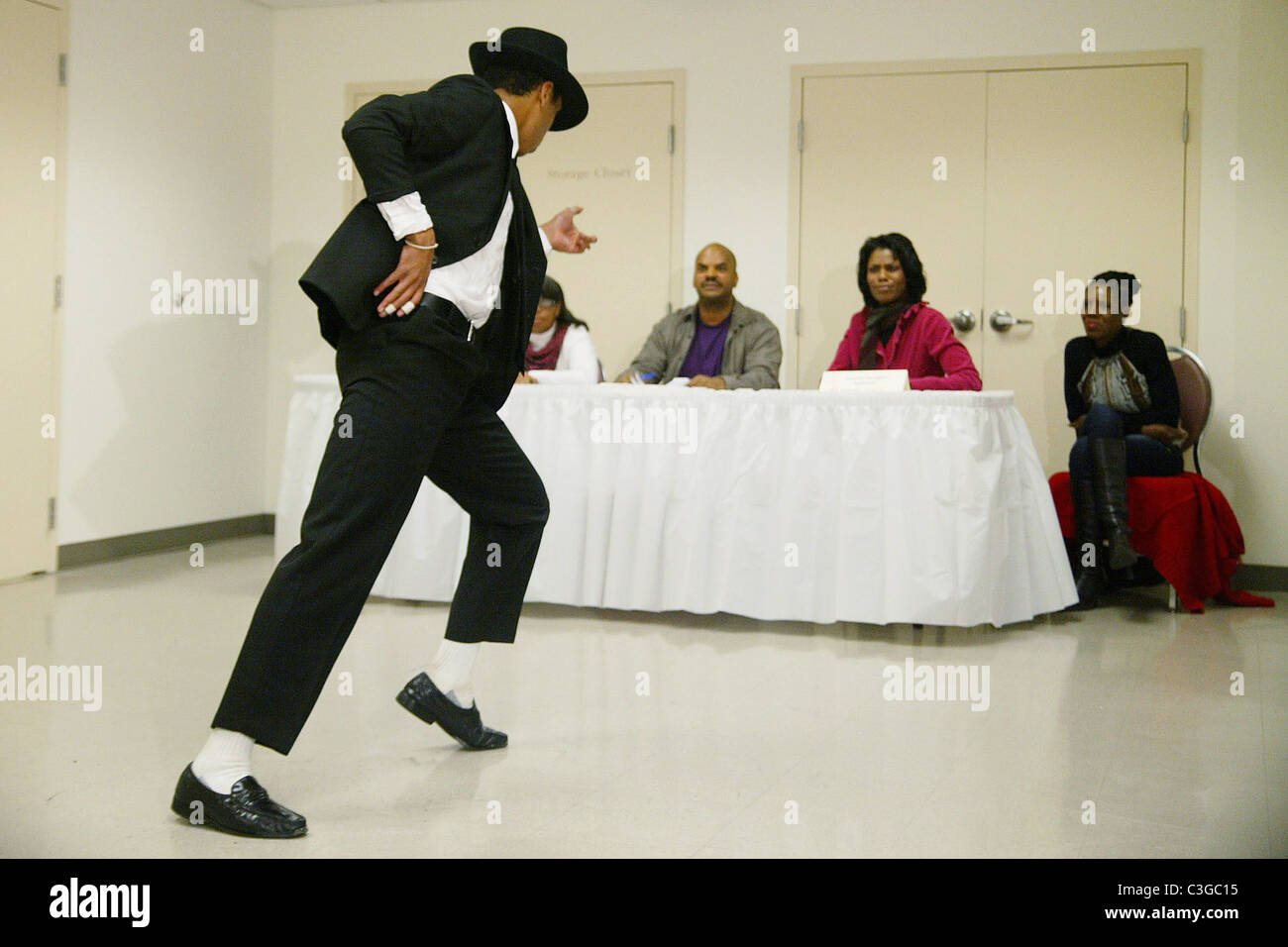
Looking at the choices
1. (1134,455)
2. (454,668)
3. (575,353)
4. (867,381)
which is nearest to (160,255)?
(575,353)

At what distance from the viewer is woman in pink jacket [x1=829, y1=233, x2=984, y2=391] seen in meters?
4.42

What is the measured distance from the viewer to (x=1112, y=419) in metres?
4.47

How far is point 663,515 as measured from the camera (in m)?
3.98

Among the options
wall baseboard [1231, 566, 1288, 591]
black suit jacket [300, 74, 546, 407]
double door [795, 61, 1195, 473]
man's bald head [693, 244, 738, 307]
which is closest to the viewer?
black suit jacket [300, 74, 546, 407]

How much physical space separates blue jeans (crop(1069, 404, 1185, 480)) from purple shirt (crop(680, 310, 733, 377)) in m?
1.39

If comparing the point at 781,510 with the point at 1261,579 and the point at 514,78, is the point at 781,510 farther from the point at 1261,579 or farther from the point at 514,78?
the point at 1261,579

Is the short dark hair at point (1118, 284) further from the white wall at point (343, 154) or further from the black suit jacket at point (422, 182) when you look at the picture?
the black suit jacket at point (422, 182)

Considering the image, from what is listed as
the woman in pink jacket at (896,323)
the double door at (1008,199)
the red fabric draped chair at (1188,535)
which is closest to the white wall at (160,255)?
the double door at (1008,199)

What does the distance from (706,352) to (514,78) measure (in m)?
2.79

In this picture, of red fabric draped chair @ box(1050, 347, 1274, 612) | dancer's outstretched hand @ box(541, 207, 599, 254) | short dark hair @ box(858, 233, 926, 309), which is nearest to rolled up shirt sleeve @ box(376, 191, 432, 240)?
dancer's outstretched hand @ box(541, 207, 599, 254)

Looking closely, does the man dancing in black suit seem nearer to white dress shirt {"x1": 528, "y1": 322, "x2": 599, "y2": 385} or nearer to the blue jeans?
white dress shirt {"x1": 528, "y1": 322, "x2": 599, "y2": 385}

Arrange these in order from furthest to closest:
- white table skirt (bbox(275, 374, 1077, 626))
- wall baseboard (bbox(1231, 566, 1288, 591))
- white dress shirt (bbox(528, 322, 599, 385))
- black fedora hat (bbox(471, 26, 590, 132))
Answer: wall baseboard (bbox(1231, 566, 1288, 591)) < white dress shirt (bbox(528, 322, 599, 385)) < white table skirt (bbox(275, 374, 1077, 626)) < black fedora hat (bbox(471, 26, 590, 132))
